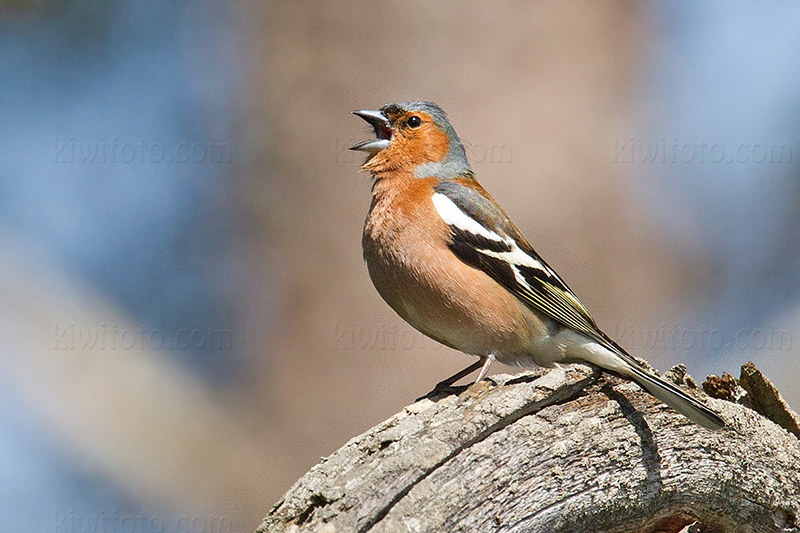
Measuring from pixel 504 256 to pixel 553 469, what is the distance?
182 centimetres

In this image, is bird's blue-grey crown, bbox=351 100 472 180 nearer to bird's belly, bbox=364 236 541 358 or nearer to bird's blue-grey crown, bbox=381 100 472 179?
bird's blue-grey crown, bbox=381 100 472 179

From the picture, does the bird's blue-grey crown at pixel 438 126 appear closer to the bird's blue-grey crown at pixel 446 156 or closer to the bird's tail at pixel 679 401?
the bird's blue-grey crown at pixel 446 156

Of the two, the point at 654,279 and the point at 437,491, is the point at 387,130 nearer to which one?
the point at 437,491

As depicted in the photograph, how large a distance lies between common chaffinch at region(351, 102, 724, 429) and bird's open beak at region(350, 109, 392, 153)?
324 millimetres

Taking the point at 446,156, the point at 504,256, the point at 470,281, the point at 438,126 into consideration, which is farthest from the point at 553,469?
the point at 438,126

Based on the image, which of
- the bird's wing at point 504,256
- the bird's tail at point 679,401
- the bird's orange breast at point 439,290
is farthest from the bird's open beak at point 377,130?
the bird's tail at point 679,401

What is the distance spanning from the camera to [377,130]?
5867 millimetres

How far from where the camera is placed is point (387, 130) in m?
5.80

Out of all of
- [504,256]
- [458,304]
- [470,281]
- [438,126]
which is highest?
[438,126]

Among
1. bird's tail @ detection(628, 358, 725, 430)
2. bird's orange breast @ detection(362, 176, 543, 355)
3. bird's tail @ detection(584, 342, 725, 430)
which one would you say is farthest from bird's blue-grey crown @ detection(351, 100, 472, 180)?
bird's tail @ detection(628, 358, 725, 430)

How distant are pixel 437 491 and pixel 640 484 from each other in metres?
0.97

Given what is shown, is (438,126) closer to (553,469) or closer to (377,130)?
(377,130)

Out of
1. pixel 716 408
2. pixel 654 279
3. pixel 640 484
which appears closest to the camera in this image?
pixel 640 484

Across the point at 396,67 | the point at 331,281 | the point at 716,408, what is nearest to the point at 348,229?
the point at 331,281
